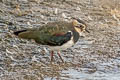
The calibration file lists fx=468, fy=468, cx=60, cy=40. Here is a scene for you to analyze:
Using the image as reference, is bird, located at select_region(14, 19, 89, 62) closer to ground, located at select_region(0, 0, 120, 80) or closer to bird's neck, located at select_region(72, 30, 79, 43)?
bird's neck, located at select_region(72, 30, 79, 43)

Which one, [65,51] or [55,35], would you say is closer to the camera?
[55,35]

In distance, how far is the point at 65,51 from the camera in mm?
9945

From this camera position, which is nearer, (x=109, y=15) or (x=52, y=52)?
(x=52, y=52)

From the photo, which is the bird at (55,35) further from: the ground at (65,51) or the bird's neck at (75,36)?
the ground at (65,51)

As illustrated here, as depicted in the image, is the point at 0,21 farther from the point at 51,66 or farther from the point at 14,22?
the point at 51,66

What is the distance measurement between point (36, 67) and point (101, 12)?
5214 millimetres

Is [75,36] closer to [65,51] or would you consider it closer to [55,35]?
[55,35]

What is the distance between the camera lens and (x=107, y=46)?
10344mm

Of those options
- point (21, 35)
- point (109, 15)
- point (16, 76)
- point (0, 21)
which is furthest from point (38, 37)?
point (109, 15)

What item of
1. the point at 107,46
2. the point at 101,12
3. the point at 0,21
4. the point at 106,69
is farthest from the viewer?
the point at 101,12

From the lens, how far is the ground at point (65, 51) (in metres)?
8.45

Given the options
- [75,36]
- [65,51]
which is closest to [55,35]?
[75,36]

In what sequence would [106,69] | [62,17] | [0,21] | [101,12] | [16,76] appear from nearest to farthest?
[16,76], [106,69], [0,21], [62,17], [101,12]

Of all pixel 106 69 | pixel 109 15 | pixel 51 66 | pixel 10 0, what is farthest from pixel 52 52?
pixel 10 0
